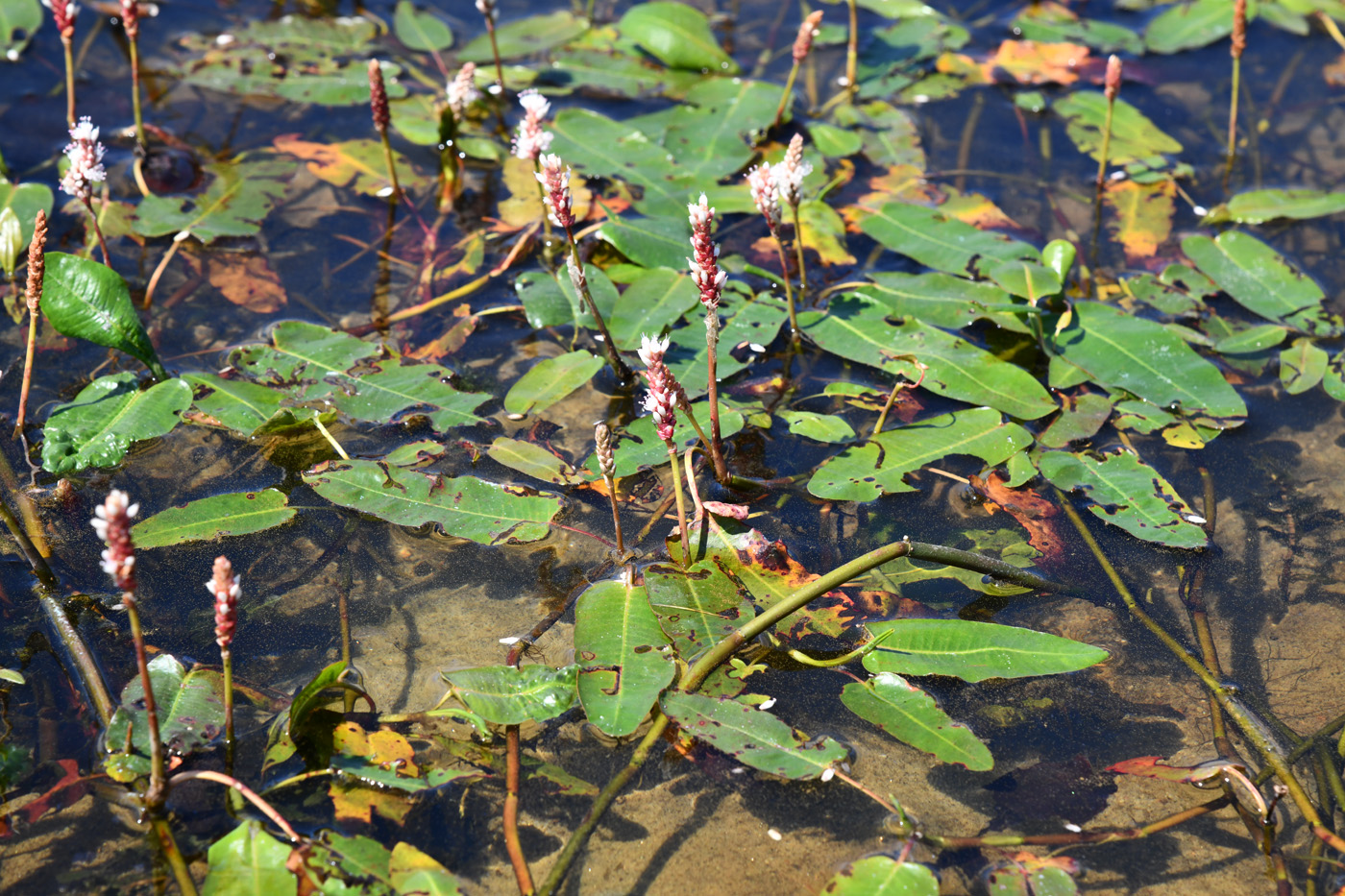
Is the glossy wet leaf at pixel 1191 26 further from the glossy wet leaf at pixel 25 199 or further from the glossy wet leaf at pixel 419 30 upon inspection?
the glossy wet leaf at pixel 25 199

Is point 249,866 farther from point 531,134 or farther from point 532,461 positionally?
point 531,134

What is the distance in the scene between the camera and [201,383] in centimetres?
224

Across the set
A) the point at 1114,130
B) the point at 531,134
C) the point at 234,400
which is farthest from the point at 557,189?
the point at 1114,130

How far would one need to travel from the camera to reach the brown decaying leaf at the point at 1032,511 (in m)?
2.10

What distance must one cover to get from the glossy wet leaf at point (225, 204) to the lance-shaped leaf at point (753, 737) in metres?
1.98

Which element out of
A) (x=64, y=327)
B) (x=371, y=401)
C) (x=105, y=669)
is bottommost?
Result: (x=105, y=669)

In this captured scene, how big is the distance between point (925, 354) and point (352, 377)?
56.5 inches

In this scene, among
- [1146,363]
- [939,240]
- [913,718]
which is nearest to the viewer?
[913,718]

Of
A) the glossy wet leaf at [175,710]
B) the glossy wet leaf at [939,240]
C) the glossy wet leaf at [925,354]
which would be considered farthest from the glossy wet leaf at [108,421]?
the glossy wet leaf at [939,240]

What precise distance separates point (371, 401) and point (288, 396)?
193 mm

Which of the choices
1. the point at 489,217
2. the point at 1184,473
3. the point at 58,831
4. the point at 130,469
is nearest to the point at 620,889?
the point at 58,831

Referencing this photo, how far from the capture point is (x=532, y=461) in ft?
7.03

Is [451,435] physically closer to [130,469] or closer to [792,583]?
[130,469]

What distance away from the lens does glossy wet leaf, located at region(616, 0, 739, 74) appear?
11.7 feet
